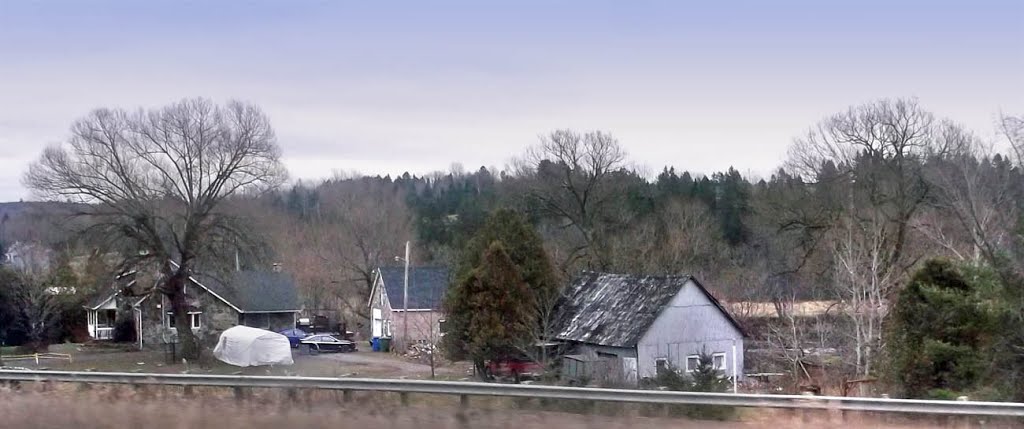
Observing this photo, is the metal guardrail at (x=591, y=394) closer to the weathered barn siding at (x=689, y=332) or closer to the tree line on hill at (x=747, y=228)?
the tree line on hill at (x=747, y=228)

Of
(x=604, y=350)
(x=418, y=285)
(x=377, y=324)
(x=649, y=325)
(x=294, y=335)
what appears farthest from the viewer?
(x=377, y=324)

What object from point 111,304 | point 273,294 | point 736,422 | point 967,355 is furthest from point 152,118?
point 736,422

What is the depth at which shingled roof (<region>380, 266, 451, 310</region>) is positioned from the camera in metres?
49.5

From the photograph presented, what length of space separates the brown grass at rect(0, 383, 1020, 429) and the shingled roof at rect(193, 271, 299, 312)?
105 feet

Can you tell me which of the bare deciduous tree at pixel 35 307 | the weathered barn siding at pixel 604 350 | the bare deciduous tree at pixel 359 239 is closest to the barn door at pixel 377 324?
the bare deciduous tree at pixel 359 239

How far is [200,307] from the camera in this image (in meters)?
44.6

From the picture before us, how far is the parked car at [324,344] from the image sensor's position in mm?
41475

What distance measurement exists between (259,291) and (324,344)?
894 cm

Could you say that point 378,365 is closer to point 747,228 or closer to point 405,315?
point 405,315

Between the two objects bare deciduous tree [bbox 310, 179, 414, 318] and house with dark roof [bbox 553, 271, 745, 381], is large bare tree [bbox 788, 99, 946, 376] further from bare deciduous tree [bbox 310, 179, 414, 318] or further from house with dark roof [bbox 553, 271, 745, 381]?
bare deciduous tree [bbox 310, 179, 414, 318]

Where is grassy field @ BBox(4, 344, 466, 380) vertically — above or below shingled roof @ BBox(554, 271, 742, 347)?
A: below

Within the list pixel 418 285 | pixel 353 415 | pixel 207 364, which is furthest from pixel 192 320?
pixel 353 415

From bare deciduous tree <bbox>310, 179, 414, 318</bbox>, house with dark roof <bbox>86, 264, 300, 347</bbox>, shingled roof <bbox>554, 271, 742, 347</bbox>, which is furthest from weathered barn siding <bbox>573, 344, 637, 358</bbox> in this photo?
bare deciduous tree <bbox>310, 179, 414, 318</bbox>

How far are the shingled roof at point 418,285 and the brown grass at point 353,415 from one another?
36356mm
